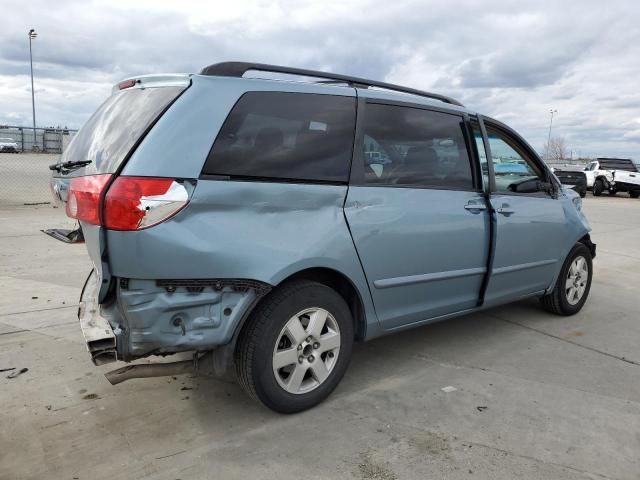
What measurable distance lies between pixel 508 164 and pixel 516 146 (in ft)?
0.93

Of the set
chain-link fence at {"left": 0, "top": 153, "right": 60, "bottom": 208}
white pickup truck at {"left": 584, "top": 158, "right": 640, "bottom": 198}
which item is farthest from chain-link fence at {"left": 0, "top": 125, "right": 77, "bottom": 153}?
white pickup truck at {"left": 584, "top": 158, "right": 640, "bottom": 198}

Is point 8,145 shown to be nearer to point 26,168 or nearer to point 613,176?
point 26,168

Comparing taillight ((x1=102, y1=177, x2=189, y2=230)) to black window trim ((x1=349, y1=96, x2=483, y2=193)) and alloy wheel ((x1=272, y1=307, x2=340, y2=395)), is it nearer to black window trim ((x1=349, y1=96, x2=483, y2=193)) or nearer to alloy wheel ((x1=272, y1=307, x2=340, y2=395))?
alloy wheel ((x1=272, y1=307, x2=340, y2=395))

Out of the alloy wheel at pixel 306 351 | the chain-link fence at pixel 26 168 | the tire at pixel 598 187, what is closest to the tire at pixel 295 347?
the alloy wheel at pixel 306 351

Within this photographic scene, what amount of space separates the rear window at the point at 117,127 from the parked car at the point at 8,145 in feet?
104

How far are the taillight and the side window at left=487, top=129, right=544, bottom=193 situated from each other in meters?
2.59

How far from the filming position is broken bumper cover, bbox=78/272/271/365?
2.57 meters

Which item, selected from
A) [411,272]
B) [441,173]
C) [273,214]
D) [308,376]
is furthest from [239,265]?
[441,173]

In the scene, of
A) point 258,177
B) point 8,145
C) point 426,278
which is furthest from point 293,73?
point 8,145

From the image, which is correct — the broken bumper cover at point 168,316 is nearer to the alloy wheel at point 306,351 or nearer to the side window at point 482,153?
the alloy wheel at point 306,351

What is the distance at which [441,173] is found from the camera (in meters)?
3.76

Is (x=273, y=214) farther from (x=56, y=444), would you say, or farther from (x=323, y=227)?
(x=56, y=444)

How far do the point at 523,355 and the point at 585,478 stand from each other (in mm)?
1597

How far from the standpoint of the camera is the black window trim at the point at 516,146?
4090mm
